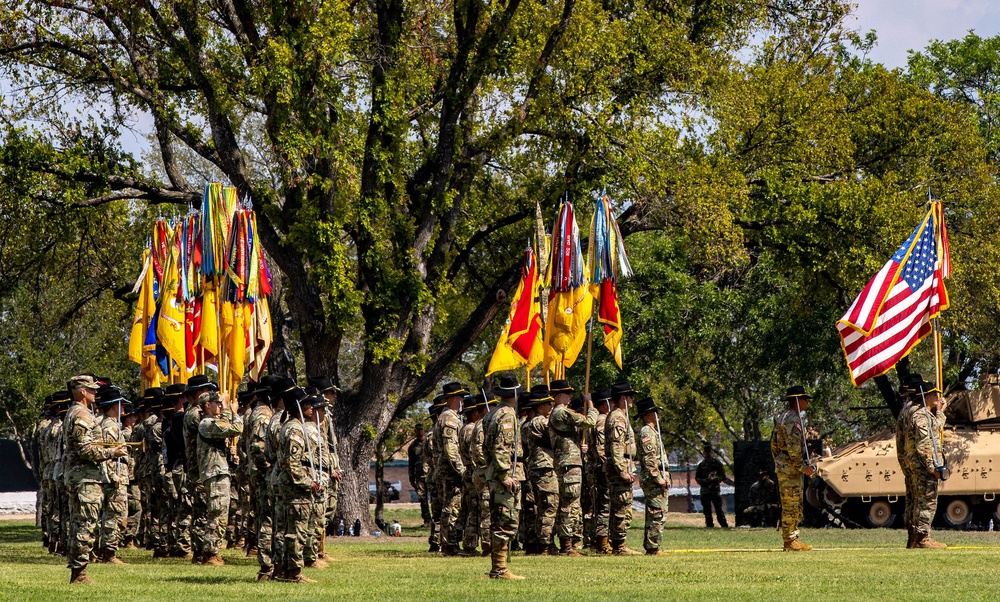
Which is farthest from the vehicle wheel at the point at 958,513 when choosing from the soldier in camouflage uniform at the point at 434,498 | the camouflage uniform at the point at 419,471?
the soldier in camouflage uniform at the point at 434,498

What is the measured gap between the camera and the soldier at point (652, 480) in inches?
665

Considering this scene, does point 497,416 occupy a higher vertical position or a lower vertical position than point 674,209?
lower

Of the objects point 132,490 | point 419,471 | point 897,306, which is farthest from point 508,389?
point 419,471

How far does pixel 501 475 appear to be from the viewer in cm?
1330

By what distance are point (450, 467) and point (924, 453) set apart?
5748 mm

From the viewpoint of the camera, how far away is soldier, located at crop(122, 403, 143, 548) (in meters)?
18.0

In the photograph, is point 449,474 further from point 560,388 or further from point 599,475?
point 560,388

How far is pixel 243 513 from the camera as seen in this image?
718 inches

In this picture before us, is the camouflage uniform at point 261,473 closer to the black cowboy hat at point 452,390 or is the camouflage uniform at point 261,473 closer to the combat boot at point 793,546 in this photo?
the black cowboy hat at point 452,390

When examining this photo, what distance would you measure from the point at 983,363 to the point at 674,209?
1443 cm

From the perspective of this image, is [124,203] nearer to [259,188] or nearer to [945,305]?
[259,188]

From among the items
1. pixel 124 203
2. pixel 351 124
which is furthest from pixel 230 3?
pixel 124 203

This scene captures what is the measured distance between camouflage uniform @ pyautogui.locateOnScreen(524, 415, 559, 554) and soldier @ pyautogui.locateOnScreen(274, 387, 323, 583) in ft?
11.4

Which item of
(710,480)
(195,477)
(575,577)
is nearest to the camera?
(575,577)
